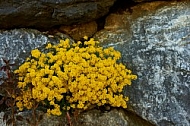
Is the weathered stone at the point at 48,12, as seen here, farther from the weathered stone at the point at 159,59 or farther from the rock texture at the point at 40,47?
the weathered stone at the point at 159,59

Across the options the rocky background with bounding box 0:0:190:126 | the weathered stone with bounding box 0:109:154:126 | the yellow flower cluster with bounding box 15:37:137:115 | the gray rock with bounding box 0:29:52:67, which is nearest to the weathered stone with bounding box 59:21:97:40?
the rocky background with bounding box 0:0:190:126

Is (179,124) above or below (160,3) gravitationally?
below

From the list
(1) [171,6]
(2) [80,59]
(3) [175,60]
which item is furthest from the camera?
(1) [171,6]

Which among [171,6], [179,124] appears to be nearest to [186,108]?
[179,124]

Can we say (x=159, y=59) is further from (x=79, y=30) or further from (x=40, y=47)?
(x=40, y=47)

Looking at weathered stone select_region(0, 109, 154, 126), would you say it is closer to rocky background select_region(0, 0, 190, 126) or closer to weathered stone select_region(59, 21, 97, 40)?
rocky background select_region(0, 0, 190, 126)

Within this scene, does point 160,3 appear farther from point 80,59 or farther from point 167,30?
point 80,59
